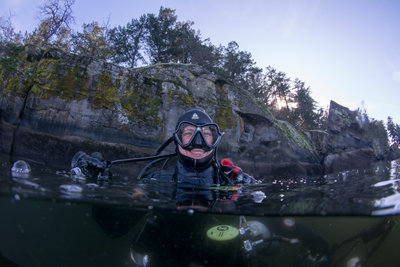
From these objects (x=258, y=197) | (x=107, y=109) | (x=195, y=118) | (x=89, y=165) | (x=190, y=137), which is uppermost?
(x=107, y=109)

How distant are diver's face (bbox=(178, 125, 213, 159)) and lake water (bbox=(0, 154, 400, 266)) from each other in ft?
2.63

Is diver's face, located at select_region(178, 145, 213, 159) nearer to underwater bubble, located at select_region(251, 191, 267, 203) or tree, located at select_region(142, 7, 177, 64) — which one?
underwater bubble, located at select_region(251, 191, 267, 203)

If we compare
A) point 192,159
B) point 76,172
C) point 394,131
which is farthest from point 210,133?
point 394,131

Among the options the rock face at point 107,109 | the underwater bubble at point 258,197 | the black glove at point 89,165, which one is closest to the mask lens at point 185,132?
the black glove at point 89,165

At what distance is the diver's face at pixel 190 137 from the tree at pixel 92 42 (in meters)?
21.1

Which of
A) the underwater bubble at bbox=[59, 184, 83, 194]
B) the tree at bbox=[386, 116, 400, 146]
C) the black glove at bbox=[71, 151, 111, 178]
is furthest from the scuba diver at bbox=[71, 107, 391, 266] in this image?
the tree at bbox=[386, 116, 400, 146]

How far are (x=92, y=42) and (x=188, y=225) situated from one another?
83.8 feet

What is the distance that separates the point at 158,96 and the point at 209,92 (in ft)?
11.2

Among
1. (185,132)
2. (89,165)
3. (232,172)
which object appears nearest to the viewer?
(89,165)

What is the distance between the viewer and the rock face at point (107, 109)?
27.6 ft

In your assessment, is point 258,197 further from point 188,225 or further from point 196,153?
point 196,153

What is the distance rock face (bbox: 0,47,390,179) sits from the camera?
8398 mm

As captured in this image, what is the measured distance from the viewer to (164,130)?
10586 millimetres

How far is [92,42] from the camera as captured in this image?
23.5 m
